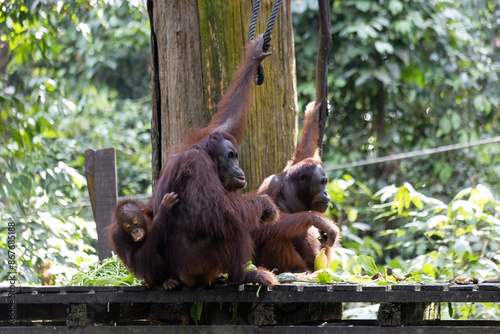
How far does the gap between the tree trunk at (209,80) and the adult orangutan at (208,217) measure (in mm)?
615

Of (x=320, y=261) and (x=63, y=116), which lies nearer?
(x=320, y=261)

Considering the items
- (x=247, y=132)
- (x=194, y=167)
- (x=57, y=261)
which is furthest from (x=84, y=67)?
(x=194, y=167)

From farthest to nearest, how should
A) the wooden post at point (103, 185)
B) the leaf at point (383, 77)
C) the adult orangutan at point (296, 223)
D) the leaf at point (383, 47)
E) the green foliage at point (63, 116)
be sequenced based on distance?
the leaf at point (383, 77), the leaf at point (383, 47), the green foliage at point (63, 116), the wooden post at point (103, 185), the adult orangutan at point (296, 223)

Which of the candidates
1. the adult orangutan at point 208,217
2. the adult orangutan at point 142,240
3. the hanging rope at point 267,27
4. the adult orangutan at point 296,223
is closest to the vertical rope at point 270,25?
the hanging rope at point 267,27

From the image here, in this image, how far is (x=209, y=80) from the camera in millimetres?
3588

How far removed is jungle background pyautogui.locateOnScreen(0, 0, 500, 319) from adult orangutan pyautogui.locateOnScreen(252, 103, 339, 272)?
140 centimetres

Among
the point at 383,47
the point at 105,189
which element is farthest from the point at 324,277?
the point at 383,47

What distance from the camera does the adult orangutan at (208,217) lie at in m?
2.85

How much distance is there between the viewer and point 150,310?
10.6 ft

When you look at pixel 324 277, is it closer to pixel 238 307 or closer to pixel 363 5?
pixel 238 307

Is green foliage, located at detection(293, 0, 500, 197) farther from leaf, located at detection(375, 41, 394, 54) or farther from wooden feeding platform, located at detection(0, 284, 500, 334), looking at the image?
wooden feeding platform, located at detection(0, 284, 500, 334)

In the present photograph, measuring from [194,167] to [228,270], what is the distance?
0.49 m

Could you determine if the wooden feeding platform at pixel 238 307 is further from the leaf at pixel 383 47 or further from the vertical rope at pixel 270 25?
the leaf at pixel 383 47

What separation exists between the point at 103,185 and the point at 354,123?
4.04 meters
